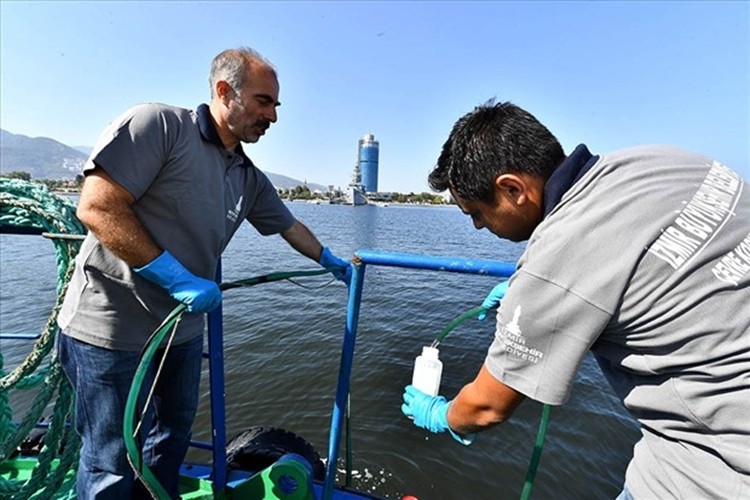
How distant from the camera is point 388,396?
6.05 metres

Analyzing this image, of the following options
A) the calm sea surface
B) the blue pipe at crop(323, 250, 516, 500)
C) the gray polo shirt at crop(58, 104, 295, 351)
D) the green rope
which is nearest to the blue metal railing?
the blue pipe at crop(323, 250, 516, 500)

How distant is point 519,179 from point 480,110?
1.07ft

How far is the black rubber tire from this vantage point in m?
2.39

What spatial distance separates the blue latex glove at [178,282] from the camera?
1516mm

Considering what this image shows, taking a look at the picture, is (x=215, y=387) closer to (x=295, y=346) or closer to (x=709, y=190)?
(x=709, y=190)

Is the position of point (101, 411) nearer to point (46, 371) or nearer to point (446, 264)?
point (46, 371)

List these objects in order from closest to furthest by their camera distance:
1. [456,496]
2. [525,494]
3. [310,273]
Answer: [525,494] < [310,273] < [456,496]

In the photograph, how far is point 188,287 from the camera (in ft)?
5.11

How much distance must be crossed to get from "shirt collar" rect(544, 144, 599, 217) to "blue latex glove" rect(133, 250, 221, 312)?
4.41 feet

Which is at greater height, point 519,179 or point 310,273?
point 519,179

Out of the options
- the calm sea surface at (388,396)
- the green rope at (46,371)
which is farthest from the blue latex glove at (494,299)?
the green rope at (46,371)

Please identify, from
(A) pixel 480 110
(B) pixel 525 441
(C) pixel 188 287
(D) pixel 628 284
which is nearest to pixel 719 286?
(D) pixel 628 284

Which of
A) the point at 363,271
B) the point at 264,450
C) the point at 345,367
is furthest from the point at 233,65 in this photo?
the point at 264,450

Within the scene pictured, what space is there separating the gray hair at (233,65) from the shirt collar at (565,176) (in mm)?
1549
